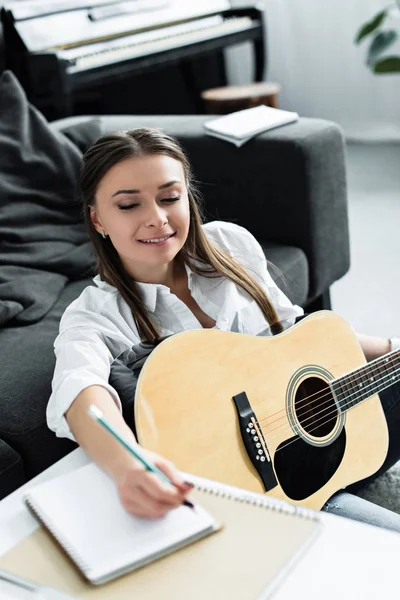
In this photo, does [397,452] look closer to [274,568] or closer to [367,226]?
[274,568]

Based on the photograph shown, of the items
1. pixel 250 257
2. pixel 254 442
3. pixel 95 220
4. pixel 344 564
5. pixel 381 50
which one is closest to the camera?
pixel 344 564

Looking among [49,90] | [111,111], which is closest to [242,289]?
[49,90]

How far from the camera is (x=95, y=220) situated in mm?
1391

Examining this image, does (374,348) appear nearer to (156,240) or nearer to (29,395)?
(156,240)

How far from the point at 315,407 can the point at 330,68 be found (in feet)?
11.7

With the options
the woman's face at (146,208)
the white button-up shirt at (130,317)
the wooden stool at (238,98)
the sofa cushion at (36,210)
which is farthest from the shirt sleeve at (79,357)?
the wooden stool at (238,98)

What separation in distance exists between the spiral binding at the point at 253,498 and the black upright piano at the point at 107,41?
2583 mm

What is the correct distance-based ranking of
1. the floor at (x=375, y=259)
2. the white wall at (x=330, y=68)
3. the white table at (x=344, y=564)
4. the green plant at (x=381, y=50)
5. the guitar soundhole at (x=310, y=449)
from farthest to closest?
the white wall at (x=330, y=68)
the green plant at (x=381, y=50)
the floor at (x=375, y=259)
the guitar soundhole at (x=310, y=449)
the white table at (x=344, y=564)

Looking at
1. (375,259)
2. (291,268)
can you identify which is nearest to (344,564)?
(291,268)

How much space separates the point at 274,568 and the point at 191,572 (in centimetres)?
8

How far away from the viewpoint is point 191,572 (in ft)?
2.54

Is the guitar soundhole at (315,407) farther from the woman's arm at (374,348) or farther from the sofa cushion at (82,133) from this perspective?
the sofa cushion at (82,133)

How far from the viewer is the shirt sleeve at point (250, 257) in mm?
1506

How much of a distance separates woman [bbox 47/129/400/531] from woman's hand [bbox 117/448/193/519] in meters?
0.19
